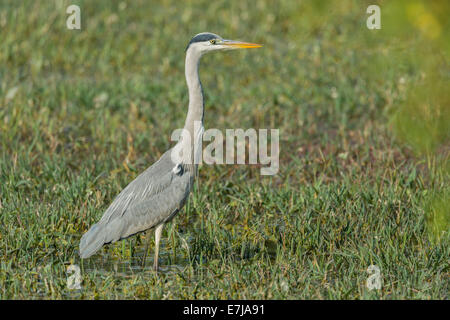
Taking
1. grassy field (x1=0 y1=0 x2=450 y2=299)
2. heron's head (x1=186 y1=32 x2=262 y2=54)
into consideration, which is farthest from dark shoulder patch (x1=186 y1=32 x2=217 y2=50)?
grassy field (x1=0 y1=0 x2=450 y2=299)

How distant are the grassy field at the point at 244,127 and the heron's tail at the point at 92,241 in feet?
0.63

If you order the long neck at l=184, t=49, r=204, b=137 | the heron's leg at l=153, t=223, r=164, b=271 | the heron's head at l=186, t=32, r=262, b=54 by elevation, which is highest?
the heron's head at l=186, t=32, r=262, b=54

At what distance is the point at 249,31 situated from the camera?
1330cm

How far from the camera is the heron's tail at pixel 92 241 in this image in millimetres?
6309

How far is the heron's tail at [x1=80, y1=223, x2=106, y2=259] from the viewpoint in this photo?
6.31 meters

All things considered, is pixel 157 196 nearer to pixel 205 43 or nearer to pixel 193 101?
pixel 193 101

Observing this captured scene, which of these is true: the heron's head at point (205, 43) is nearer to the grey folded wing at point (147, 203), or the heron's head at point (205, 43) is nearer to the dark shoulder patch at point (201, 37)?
the dark shoulder patch at point (201, 37)

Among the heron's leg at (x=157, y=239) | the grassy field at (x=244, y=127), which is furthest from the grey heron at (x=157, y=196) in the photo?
the grassy field at (x=244, y=127)

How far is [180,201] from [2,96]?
4582 mm

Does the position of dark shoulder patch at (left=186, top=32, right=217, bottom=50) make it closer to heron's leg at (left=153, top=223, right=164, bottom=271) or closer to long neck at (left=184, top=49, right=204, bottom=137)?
long neck at (left=184, top=49, right=204, bottom=137)

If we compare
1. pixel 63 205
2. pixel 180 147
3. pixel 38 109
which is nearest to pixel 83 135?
pixel 38 109

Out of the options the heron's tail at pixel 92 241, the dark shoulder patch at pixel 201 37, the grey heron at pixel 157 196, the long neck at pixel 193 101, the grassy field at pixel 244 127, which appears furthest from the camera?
the dark shoulder patch at pixel 201 37

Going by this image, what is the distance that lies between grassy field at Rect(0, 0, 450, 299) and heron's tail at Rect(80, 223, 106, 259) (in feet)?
0.63

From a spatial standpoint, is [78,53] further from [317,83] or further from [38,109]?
[317,83]
